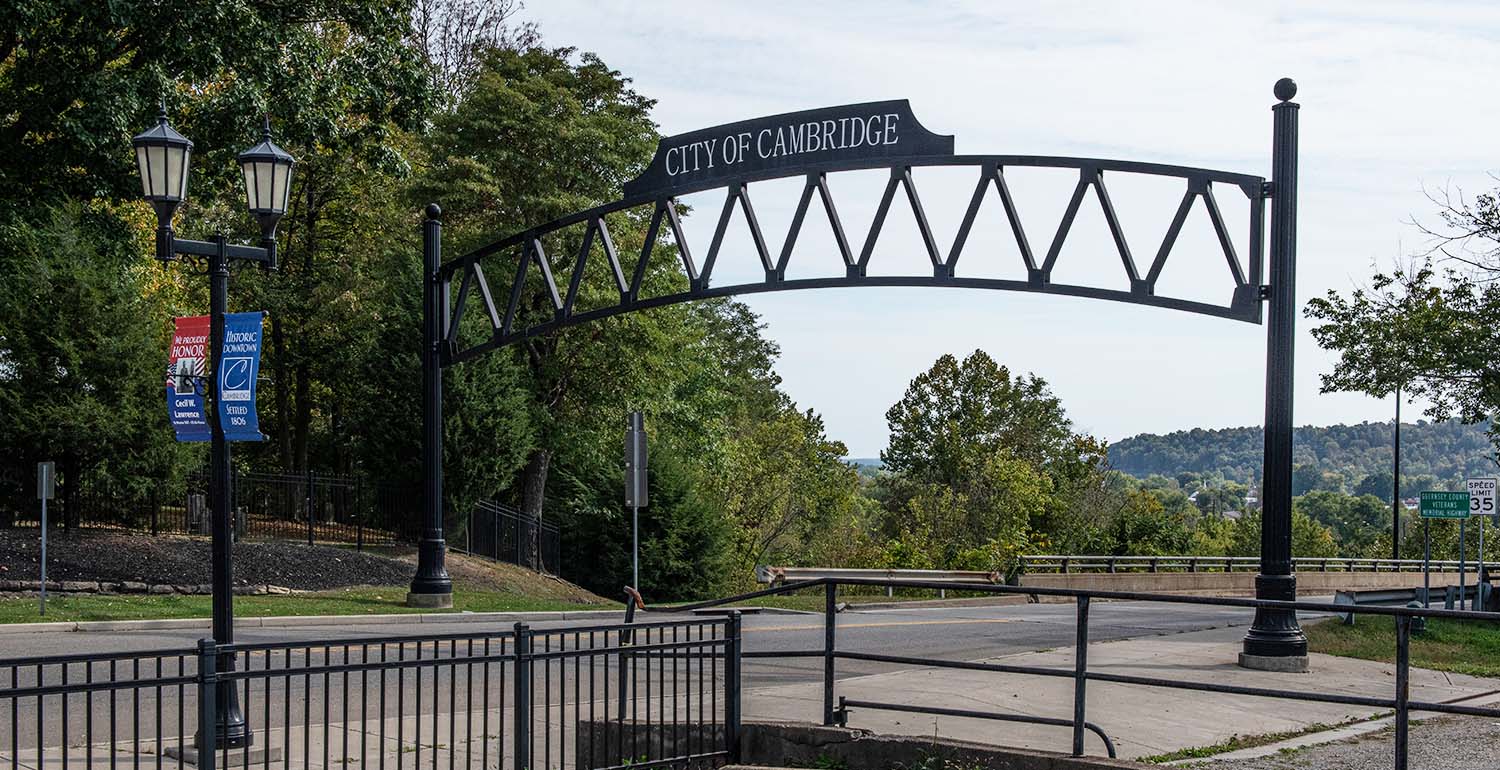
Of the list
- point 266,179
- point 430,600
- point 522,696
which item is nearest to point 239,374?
point 266,179

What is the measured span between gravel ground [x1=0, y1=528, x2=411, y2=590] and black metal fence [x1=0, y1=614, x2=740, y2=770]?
10348 millimetres

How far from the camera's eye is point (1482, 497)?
26031 mm

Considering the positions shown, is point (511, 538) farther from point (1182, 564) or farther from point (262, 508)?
point (1182, 564)

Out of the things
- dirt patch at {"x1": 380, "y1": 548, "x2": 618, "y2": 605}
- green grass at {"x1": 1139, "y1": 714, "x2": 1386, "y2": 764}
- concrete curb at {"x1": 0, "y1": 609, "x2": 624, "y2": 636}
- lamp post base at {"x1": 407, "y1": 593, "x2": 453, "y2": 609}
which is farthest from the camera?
dirt patch at {"x1": 380, "y1": 548, "x2": 618, "y2": 605}

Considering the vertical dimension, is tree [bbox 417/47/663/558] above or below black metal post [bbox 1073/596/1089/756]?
above

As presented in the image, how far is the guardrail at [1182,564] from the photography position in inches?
1468

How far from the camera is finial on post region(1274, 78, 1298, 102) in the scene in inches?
543

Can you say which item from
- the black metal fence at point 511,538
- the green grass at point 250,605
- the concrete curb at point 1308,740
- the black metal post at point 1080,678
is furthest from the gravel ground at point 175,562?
the concrete curb at point 1308,740

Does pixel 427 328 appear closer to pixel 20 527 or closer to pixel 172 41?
pixel 172 41

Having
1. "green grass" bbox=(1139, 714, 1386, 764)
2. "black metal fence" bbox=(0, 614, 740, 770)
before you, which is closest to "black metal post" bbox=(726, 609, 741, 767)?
"black metal fence" bbox=(0, 614, 740, 770)

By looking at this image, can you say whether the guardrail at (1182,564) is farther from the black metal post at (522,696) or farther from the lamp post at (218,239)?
the black metal post at (522,696)

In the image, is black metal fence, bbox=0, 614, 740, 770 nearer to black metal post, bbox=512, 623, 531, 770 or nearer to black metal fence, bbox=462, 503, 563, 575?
black metal post, bbox=512, 623, 531, 770

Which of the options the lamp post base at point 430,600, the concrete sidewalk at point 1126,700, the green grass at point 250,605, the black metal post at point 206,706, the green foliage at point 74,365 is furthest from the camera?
the green foliage at point 74,365

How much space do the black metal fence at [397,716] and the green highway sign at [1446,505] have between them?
61.6 feet
